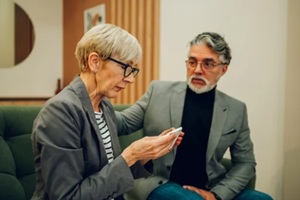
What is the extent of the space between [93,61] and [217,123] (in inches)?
35.2

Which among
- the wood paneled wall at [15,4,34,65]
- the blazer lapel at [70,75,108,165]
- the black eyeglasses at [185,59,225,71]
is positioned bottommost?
the blazer lapel at [70,75,108,165]

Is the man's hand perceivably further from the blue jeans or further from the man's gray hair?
the man's gray hair

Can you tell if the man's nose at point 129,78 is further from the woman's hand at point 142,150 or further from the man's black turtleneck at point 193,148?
the man's black turtleneck at point 193,148

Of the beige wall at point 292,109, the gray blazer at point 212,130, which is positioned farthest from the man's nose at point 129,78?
the beige wall at point 292,109

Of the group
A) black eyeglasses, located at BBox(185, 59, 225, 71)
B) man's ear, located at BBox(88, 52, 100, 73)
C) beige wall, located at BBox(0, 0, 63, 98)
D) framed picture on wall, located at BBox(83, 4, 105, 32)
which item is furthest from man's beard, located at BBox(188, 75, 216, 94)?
beige wall, located at BBox(0, 0, 63, 98)

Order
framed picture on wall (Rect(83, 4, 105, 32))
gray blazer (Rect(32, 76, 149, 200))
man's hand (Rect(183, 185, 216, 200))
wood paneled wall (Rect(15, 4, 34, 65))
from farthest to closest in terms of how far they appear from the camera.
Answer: wood paneled wall (Rect(15, 4, 34, 65)) < framed picture on wall (Rect(83, 4, 105, 32)) < man's hand (Rect(183, 185, 216, 200)) < gray blazer (Rect(32, 76, 149, 200))

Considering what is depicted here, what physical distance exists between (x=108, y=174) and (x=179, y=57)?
6.30ft

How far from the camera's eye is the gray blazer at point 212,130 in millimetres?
1842

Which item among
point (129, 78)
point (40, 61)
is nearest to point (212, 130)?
point (129, 78)

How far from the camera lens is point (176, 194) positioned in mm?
1653

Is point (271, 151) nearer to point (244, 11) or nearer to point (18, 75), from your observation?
point (244, 11)

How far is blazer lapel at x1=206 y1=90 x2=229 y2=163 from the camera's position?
185 cm

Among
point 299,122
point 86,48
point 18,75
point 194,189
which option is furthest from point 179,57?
point 18,75

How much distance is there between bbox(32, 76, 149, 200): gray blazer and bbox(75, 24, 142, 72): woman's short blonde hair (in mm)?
117
